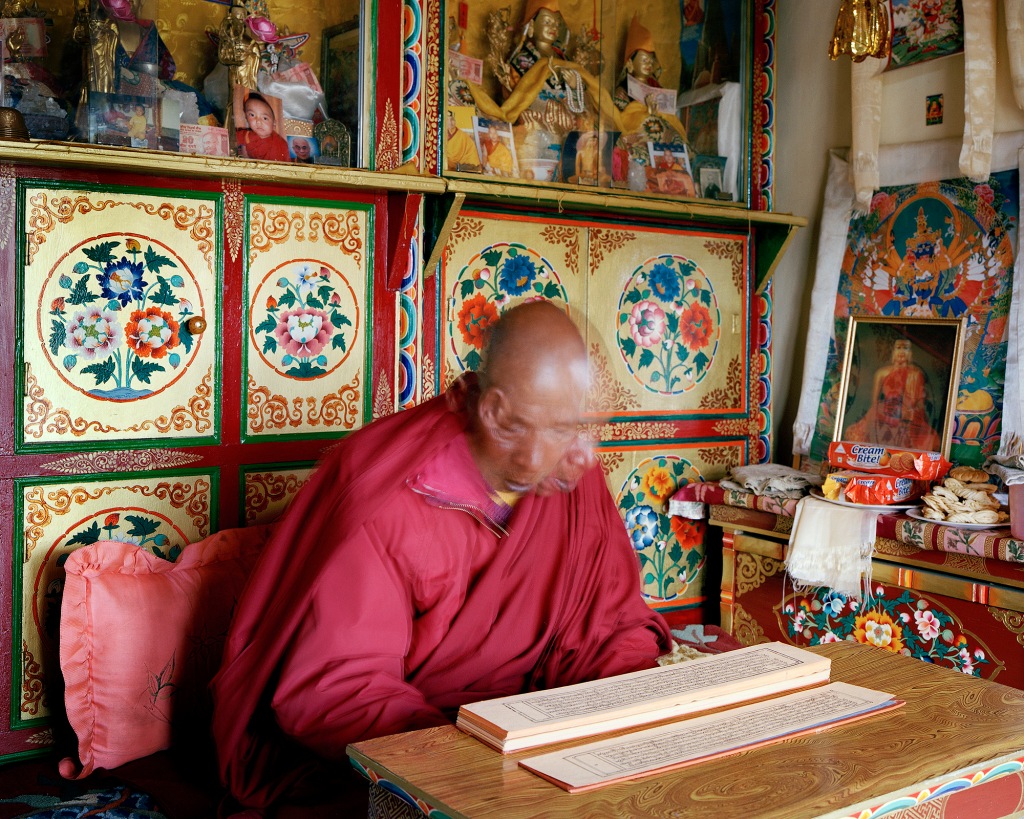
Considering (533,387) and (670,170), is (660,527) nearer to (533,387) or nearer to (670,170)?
(670,170)

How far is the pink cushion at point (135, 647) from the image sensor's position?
2559 mm

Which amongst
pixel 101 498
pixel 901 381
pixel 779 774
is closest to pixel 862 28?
pixel 901 381

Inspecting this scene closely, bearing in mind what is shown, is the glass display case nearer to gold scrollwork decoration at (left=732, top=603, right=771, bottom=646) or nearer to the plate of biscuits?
the plate of biscuits

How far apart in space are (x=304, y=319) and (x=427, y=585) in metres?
1.36

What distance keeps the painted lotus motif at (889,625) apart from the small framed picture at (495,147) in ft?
6.28

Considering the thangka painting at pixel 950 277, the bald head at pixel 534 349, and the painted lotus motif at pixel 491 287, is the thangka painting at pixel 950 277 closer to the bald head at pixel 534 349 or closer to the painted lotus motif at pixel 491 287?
the painted lotus motif at pixel 491 287

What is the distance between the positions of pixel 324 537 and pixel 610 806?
95cm

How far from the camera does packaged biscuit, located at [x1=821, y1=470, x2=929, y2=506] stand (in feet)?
11.6

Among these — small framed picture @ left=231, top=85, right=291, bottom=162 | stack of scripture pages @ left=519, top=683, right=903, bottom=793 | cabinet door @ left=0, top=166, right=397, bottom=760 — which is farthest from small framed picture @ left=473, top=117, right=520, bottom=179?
stack of scripture pages @ left=519, top=683, right=903, bottom=793

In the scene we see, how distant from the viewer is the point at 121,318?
2.96 metres

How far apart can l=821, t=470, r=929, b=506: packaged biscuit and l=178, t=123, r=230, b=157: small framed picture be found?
7.67ft

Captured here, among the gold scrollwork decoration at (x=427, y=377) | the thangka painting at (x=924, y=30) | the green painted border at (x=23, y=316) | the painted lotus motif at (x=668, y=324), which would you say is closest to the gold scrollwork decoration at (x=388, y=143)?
the green painted border at (x=23, y=316)

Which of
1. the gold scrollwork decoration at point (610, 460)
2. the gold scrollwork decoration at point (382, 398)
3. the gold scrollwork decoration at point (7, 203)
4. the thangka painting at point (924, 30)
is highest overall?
the thangka painting at point (924, 30)

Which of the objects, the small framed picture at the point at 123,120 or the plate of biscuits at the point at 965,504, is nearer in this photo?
the small framed picture at the point at 123,120
